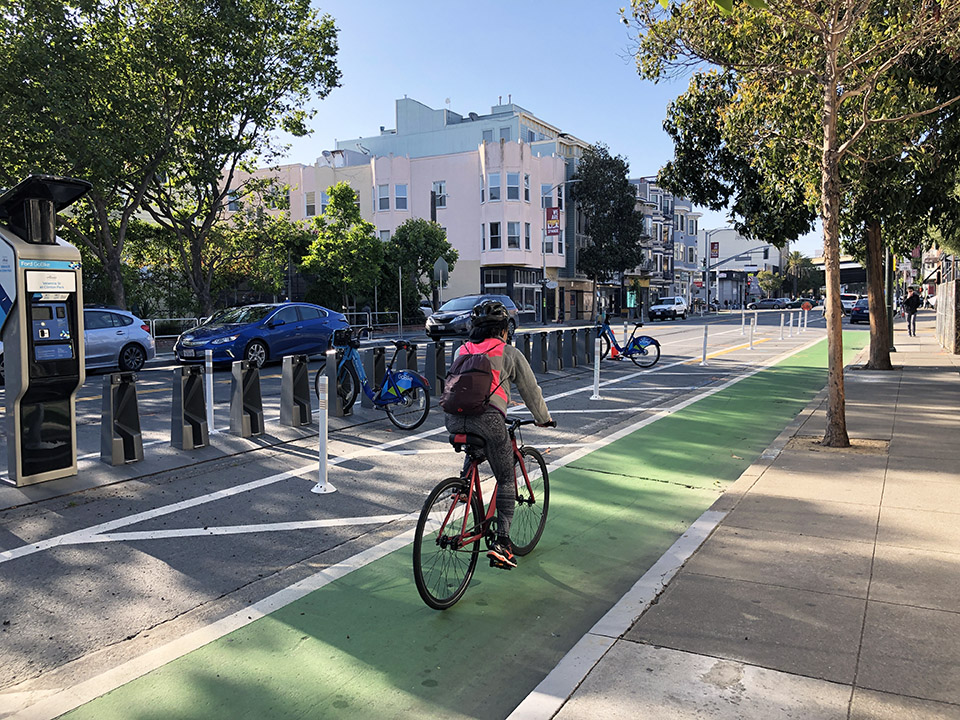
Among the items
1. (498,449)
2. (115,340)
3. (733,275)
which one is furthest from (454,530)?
(733,275)

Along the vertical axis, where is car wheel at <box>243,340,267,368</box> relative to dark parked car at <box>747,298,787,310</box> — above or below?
below

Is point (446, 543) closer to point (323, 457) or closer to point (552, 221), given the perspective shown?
point (323, 457)

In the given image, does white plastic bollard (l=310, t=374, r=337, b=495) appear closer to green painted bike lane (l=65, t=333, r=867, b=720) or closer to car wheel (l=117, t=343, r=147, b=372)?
green painted bike lane (l=65, t=333, r=867, b=720)

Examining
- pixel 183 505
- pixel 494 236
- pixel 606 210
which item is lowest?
pixel 183 505

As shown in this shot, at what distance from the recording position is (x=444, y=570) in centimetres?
450

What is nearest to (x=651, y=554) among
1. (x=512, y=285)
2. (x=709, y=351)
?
(x=709, y=351)

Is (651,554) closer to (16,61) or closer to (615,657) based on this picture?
(615,657)

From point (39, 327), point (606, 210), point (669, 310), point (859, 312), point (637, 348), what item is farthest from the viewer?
point (606, 210)

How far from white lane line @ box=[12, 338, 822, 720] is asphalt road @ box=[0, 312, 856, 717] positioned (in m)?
0.07

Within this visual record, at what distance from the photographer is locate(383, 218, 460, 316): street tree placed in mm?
39719

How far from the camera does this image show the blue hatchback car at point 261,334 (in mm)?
18109

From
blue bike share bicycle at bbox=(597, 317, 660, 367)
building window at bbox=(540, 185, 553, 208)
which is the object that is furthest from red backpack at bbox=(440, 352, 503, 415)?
building window at bbox=(540, 185, 553, 208)

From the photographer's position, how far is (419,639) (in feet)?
13.8

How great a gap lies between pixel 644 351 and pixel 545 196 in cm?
3896
